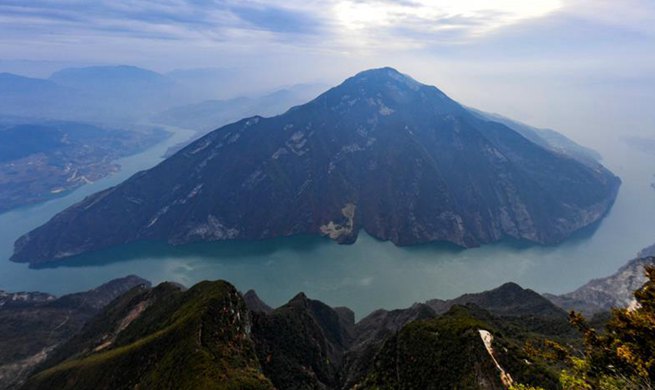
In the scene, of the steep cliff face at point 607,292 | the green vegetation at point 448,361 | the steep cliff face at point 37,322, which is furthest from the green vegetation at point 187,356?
the steep cliff face at point 607,292

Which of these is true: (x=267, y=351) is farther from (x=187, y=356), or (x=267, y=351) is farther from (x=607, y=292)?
(x=607, y=292)

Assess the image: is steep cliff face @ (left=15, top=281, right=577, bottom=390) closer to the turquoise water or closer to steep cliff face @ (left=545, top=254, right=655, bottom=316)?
steep cliff face @ (left=545, top=254, right=655, bottom=316)

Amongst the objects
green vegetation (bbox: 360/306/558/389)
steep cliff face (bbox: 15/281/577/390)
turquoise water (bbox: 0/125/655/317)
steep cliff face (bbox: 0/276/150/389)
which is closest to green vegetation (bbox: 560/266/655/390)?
steep cliff face (bbox: 15/281/577/390)

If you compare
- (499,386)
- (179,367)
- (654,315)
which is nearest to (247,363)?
(179,367)

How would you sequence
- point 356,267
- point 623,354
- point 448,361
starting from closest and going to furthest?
1. point 623,354
2. point 448,361
3. point 356,267

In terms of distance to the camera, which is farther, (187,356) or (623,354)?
(187,356)

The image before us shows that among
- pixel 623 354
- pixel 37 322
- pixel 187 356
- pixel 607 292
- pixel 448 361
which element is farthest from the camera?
pixel 607 292

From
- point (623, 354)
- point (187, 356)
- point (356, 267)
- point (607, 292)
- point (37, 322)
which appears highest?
point (623, 354)

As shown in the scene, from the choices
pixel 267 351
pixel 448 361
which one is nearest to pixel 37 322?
pixel 267 351

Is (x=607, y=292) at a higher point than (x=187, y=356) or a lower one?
lower

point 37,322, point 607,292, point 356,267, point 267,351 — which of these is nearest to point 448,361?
point 267,351
